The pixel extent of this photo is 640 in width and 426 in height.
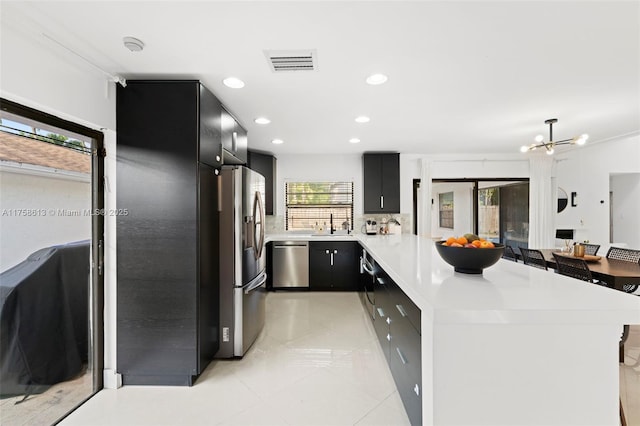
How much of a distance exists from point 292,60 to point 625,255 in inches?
182

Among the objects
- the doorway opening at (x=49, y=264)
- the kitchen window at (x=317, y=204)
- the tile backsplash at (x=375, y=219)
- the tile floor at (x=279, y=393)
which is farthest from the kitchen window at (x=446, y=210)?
the doorway opening at (x=49, y=264)

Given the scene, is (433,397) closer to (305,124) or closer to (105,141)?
(105,141)

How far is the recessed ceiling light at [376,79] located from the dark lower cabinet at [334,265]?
9.53ft

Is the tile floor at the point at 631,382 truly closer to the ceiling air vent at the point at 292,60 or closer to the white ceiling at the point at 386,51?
the white ceiling at the point at 386,51

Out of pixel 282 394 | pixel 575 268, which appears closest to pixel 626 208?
pixel 575 268

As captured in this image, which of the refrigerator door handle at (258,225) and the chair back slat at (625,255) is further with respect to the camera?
the chair back slat at (625,255)

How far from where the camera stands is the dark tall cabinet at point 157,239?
210 centimetres

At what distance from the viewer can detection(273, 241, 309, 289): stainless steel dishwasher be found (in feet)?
15.4

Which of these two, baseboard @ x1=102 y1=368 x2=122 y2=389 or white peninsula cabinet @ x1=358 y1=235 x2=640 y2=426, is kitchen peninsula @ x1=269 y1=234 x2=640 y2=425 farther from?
baseboard @ x1=102 y1=368 x2=122 y2=389

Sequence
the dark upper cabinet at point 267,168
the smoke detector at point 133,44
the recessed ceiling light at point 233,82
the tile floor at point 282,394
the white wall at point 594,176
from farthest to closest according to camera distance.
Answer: the white wall at point 594,176, the dark upper cabinet at point 267,168, the recessed ceiling light at point 233,82, the tile floor at point 282,394, the smoke detector at point 133,44

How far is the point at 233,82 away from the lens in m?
2.25

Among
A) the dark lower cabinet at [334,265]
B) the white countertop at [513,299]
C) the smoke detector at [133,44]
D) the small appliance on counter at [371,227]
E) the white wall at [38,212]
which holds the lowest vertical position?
the dark lower cabinet at [334,265]

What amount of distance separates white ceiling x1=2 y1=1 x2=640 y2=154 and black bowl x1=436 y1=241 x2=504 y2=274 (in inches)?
50.7

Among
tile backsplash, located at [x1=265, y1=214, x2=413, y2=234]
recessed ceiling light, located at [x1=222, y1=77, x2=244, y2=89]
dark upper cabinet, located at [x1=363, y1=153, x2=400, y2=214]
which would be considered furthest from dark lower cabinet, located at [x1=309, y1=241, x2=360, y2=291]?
recessed ceiling light, located at [x1=222, y1=77, x2=244, y2=89]
